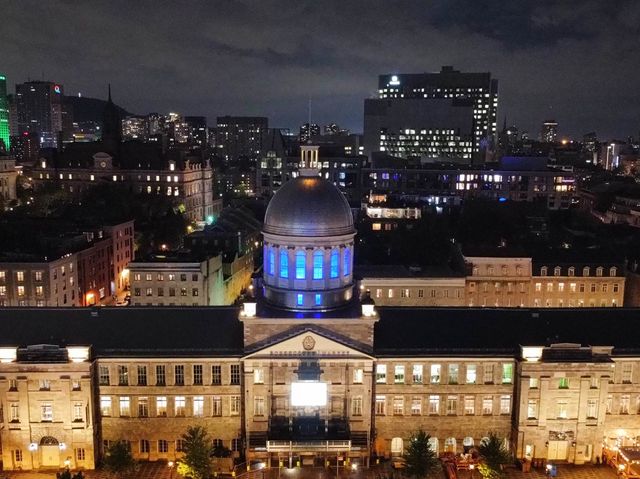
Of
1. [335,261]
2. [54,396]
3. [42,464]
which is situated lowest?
[42,464]

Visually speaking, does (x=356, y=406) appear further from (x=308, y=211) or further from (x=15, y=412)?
(x=15, y=412)

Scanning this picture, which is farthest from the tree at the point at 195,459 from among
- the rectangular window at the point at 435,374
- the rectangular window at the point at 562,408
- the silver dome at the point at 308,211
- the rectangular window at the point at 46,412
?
the rectangular window at the point at 562,408

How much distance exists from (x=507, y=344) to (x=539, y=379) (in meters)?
4.46

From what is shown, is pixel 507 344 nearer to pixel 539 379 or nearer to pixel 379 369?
pixel 539 379

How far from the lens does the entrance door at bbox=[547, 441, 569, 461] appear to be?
2606 inches

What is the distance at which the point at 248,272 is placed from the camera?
134 metres

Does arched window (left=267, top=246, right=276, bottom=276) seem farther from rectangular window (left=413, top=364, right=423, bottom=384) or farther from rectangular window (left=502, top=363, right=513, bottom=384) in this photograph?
rectangular window (left=502, top=363, right=513, bottom=384)

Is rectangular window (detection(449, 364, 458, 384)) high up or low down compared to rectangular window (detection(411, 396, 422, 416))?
up

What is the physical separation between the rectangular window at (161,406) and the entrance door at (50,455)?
9.88 metres

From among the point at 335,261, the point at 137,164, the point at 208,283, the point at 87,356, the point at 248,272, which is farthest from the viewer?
the point at 137,164

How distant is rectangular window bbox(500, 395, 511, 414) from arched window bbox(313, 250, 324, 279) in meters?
22.0

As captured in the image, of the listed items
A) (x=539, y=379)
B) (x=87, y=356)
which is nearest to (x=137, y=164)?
(x=87, y=356)

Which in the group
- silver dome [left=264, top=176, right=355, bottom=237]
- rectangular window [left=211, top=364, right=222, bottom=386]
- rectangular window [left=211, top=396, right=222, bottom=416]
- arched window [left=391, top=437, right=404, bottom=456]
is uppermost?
silver dome [left=264, top=176, right=355, bottom=237]

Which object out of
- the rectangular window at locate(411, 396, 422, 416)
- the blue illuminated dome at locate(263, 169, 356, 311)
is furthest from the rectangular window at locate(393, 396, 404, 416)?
the blue illuminated dome at locate(263, 169, 356, 311)
